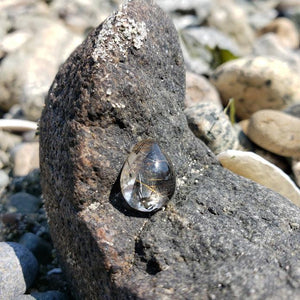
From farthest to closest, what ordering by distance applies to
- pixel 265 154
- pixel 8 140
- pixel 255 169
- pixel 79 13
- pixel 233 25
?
pixel 233 25
pixel 79 13
pixel 8 140
pixel 265 154
pixel 255 169

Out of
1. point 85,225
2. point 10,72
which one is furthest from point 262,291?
point 10,72

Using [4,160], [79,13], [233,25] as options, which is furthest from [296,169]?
[79,13]

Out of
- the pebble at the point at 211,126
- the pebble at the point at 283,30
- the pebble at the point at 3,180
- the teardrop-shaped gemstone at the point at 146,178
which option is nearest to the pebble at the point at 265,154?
the pebble at the point at 211,126

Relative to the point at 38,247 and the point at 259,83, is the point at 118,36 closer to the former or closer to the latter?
the point at 38,247

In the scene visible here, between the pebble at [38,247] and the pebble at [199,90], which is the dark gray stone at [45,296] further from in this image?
the pebble at [199,90]

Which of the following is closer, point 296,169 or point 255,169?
point 255,169

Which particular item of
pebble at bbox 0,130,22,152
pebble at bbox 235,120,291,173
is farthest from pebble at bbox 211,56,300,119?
pebble at bbox 0,130,22,152
